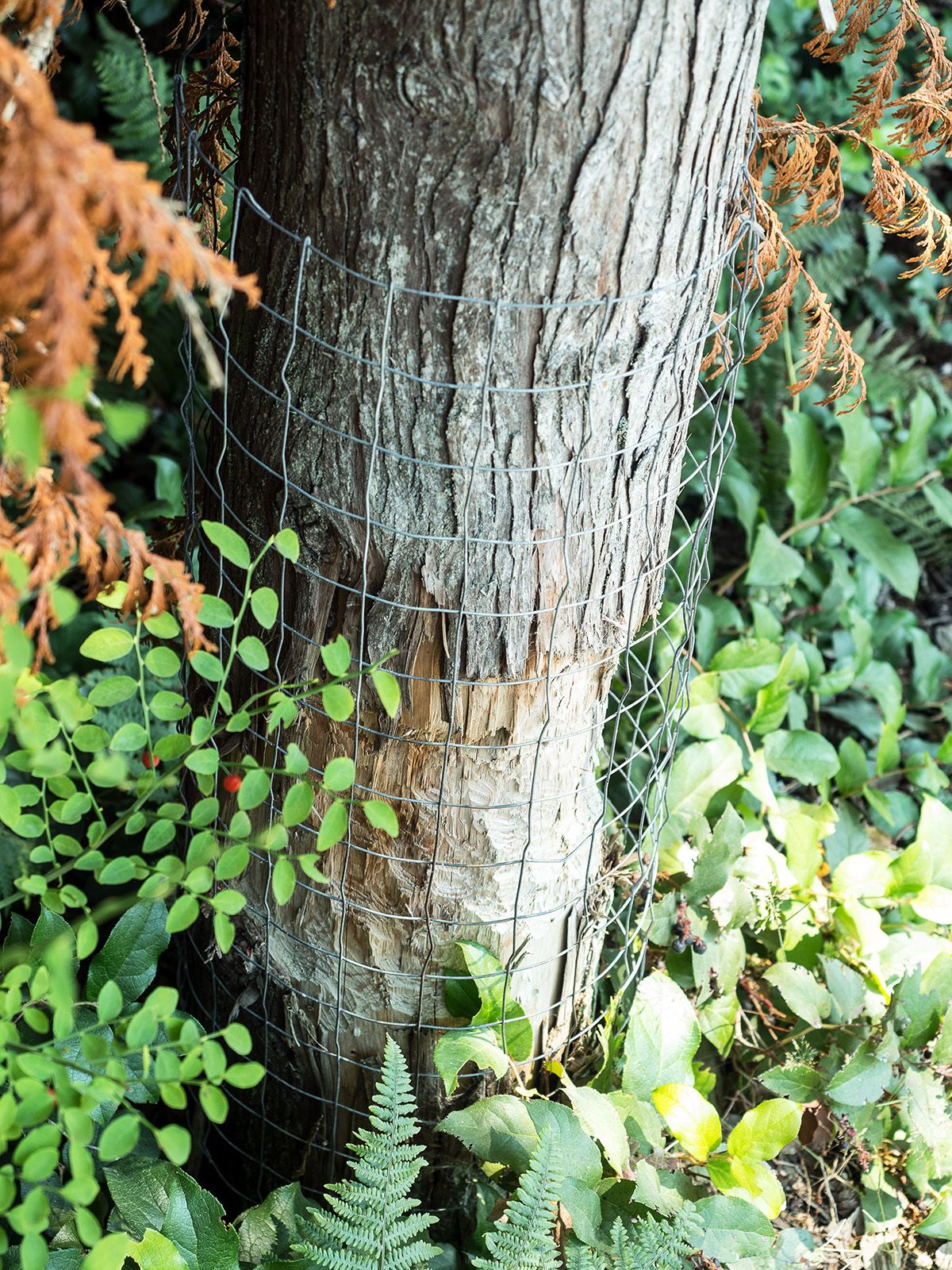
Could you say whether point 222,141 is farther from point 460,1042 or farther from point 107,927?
point 107,927

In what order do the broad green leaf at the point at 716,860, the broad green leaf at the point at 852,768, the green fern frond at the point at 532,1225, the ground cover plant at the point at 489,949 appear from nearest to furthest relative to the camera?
1. the ground cover plant at the point at 489,949
2. the green fern frond at the point at 532,1225
3. the broad green leaf at the point at 716,860
4. the broad green leaf at the point at 852,768

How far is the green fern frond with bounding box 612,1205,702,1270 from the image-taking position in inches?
61.0

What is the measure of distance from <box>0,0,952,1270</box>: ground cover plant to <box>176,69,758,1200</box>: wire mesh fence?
0.08m

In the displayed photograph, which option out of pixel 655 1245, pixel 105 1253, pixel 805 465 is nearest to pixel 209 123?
pixel 105 1253

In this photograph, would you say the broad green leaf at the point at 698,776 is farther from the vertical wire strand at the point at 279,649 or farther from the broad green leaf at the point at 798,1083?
the vertical wire strand at the point at 279,649

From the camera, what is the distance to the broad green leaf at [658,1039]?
1.89m

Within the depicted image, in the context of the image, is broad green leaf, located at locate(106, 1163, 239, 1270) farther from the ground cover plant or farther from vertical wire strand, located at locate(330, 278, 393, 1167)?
vertical wire strand, located at locate(330, 278, 393, 1167)

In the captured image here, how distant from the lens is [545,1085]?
6.57ft

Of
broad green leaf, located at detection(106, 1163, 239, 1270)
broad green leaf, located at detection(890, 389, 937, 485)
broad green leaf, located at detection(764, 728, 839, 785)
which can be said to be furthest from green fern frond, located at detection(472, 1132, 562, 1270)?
broad green leaf, located at detection(890, 389, 937, 485)

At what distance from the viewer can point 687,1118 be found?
182 cm

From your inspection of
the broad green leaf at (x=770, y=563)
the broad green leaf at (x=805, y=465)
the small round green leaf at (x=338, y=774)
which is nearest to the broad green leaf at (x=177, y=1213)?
the small round green leaf at (x=338, y=774)

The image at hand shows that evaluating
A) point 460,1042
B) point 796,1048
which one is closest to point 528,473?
point 460,1042

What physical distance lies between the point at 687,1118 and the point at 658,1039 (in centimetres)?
14

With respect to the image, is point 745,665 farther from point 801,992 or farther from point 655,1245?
point 655,1245
